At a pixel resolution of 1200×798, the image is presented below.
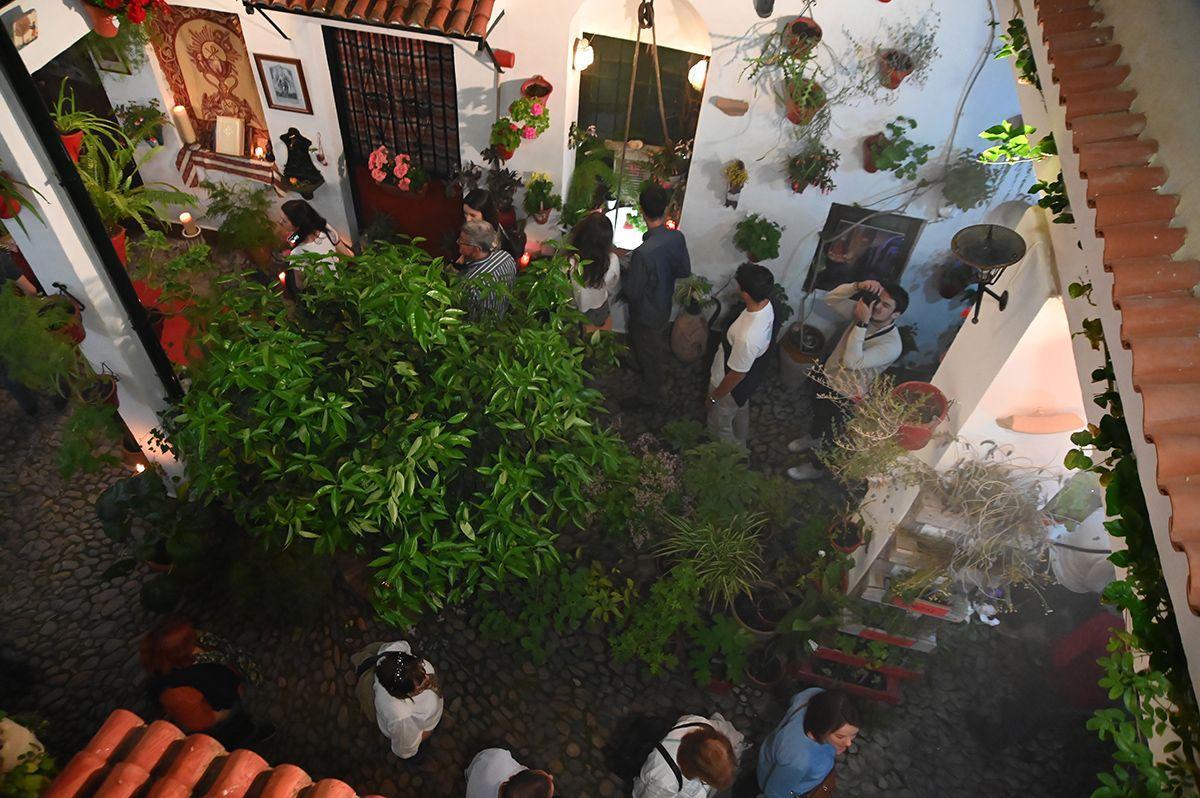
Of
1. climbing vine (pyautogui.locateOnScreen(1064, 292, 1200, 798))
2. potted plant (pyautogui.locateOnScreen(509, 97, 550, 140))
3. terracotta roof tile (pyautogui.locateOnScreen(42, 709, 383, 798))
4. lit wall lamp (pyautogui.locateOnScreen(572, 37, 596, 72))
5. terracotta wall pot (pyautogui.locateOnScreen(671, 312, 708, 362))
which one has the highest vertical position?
lit wall lamp (pyautogui.locateOnScreen(572, 37, 596, 72))

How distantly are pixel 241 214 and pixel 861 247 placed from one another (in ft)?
22.2

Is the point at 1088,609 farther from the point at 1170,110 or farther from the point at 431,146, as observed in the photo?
the point at 431,146

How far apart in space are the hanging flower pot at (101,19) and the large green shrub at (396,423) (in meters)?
2.48

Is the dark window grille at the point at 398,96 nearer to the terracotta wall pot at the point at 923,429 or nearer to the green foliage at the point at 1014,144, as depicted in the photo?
the green foliage at the point at 1014,144

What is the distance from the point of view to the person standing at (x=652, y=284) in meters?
6.92

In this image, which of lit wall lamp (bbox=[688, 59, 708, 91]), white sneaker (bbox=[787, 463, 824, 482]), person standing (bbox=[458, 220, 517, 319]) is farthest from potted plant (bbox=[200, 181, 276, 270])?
white sneaker (bbox=[787, 463, 824, 482])

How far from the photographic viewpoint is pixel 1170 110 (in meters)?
2.92

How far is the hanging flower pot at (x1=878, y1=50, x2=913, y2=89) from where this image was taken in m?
6.52

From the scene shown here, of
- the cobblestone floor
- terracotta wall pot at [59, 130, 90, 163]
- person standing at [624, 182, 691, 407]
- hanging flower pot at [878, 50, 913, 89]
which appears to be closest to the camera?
the cobblestone floor

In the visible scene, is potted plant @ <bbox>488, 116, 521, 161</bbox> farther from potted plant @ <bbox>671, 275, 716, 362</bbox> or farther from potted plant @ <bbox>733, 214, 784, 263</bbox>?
potted plant @ <bbox>733, 214, 784, 263</bbox>

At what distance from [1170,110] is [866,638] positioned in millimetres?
4014

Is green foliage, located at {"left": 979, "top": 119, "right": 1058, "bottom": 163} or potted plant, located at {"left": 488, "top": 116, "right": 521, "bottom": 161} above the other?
green foliage, located at {"left": 979, "top": 119, "right": 1058, "bottom": 163}

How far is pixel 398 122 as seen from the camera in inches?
325

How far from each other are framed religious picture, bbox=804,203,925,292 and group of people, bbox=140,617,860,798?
15.5 ft
